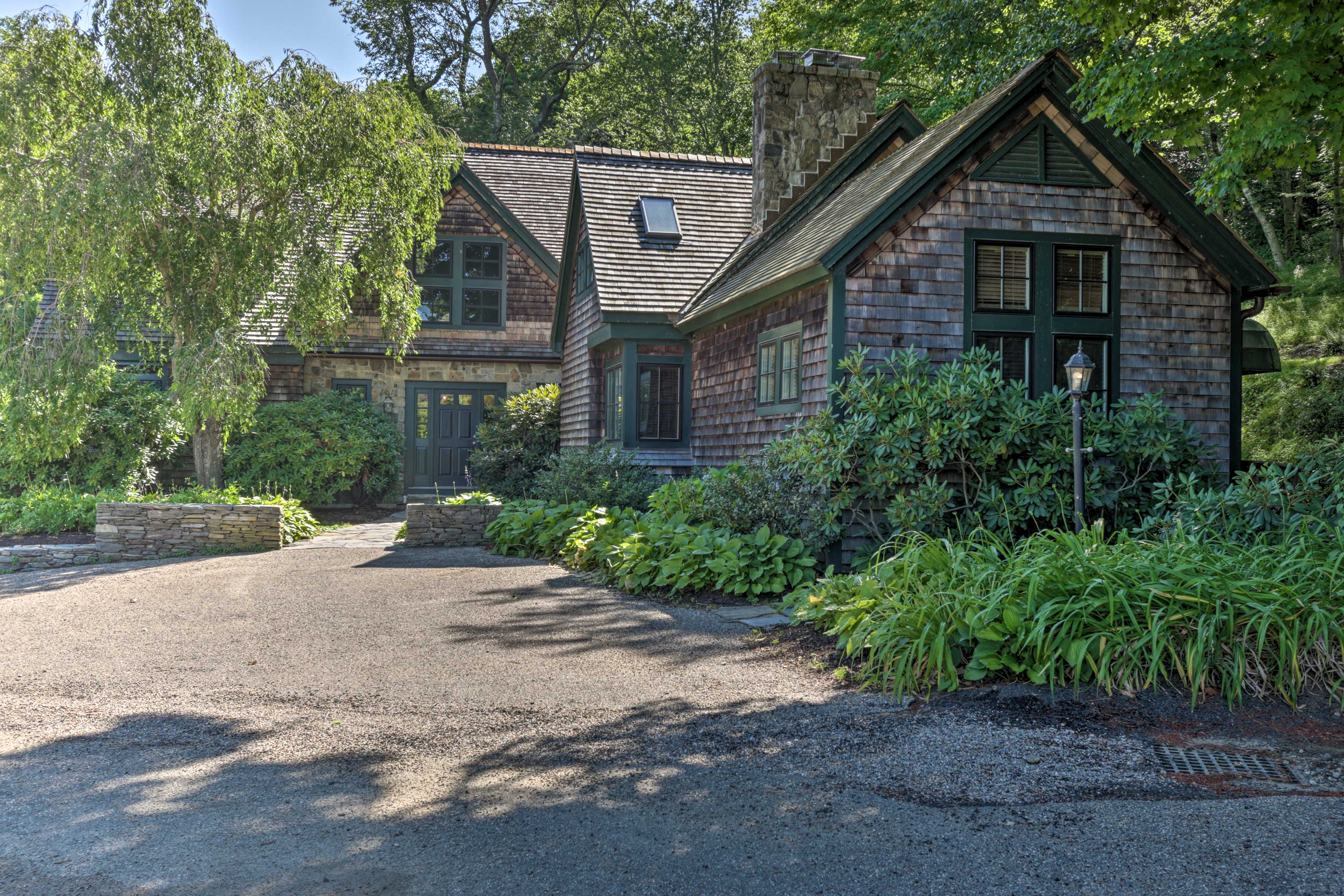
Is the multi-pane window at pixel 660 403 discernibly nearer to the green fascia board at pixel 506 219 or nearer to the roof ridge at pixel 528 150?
the green fascia board at pixel 506 219

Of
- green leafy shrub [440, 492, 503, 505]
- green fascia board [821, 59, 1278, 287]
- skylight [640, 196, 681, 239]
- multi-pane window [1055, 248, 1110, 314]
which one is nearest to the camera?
green fascia board [821, 59, 1278, 287]

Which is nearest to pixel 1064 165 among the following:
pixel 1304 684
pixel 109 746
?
pixel 1304 684

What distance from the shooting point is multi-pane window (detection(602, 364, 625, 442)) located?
50.8ft

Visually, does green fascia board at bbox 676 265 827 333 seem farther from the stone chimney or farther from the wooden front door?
the wooden front door

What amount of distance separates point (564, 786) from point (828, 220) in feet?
30.7

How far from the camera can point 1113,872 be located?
3.49 meters

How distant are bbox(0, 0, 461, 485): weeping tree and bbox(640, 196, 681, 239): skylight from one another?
3.31 meters

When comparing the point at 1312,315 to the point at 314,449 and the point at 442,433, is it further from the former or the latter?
the point at 314,449

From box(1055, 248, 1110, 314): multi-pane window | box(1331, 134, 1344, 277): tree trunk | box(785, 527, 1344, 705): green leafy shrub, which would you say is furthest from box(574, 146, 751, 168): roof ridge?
box(785, 527, 1344, 705): green leafy shrub

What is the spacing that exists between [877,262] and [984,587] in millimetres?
4780

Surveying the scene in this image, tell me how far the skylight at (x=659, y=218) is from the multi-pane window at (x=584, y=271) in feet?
3.48

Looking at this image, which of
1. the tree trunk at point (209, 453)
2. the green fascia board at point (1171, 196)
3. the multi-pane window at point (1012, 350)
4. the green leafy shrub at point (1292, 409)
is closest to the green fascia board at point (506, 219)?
the tree trunk at point (209, 453)

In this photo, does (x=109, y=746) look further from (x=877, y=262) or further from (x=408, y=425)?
(x=408, y=425)

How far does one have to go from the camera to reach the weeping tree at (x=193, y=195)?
41.7ft
